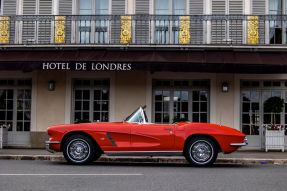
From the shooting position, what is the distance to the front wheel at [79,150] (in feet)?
46.4

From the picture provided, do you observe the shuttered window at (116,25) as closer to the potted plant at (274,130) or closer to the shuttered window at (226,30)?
the shuttered window at (226,30)

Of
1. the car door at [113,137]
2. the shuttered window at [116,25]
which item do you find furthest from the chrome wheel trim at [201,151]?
the shuttered window at [116,25]

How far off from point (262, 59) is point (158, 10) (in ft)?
14.4

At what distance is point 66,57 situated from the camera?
18.9 metres

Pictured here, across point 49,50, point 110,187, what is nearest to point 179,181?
point 110,187

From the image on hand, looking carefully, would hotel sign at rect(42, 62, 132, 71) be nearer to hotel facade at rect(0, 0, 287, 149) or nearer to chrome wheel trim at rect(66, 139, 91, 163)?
hotel facade at rect(0, 0, 287, 149)

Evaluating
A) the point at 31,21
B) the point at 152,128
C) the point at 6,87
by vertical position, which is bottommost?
the point at 152,128

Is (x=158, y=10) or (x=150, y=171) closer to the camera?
(x=150, y=171)

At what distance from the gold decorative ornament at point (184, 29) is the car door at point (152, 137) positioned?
633cm

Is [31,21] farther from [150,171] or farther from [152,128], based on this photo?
[150,171]

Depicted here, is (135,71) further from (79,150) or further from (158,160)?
(79,150)

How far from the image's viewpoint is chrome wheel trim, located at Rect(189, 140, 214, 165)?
13.9 metres

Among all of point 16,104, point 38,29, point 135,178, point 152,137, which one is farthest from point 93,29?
point 135,178

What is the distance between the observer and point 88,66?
18.3 m
